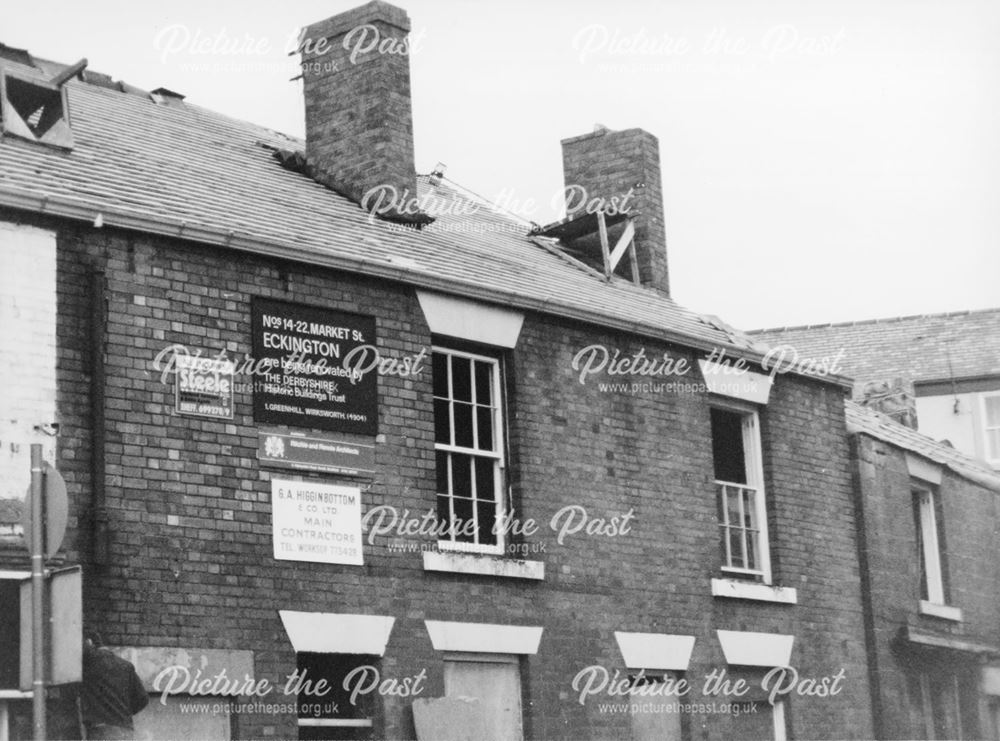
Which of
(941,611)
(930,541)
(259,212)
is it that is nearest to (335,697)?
(259,212)

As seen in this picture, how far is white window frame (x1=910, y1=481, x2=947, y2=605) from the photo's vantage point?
2156 centimetres

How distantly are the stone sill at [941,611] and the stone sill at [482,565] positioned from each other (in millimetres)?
7121

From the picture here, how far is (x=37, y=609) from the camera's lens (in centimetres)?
902

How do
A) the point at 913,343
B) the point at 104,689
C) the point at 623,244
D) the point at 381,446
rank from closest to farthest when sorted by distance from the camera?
the point at 104,689, the point at 381,446, the point at 623,244, the point at 913,343

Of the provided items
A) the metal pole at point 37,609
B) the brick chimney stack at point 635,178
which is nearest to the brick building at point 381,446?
the brick chimney stack at point 635,178

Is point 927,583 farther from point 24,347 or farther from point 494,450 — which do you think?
point 24,347

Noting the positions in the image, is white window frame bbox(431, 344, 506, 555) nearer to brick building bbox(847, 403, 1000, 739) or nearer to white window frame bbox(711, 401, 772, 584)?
white window frame bbox(711, 401, 772, 584)

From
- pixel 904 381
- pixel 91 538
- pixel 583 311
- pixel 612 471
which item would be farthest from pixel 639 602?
pixel 904 381

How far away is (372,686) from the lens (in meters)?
13.9

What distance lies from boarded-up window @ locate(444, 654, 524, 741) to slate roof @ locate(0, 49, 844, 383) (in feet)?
10.9

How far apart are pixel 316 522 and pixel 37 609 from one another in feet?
15.9

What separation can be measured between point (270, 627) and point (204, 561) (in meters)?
0.78

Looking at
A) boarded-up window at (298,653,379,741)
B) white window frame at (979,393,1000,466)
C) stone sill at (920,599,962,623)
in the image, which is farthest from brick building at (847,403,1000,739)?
white window frame at (979,393,1000,466)

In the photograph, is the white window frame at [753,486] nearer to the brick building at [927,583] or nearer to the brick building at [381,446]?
the brick building at [381,446]
